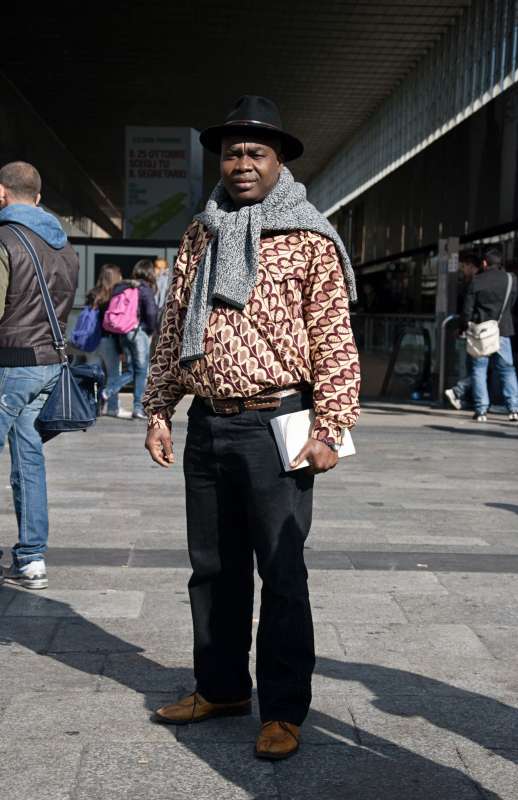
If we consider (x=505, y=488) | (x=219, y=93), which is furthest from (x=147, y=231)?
(x=505, y=488)

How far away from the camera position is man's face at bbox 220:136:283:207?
11.9 feet

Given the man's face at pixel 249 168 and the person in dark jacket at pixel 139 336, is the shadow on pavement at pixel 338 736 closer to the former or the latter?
the man's face at pixel 249 168

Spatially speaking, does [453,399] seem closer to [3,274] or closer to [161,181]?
[3,274]

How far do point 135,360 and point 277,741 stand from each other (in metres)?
10.2

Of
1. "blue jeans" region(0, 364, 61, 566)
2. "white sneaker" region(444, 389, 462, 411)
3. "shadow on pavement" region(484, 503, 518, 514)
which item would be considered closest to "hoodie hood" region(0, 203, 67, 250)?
"blue jeans" region(0, 364, 61, 566)

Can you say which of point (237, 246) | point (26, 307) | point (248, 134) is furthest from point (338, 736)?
point (26, 307)

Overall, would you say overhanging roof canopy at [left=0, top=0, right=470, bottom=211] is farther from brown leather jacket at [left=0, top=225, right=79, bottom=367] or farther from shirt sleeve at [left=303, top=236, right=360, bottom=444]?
shirt sleeve at [left=303, top=236, right=360, bottom=444]

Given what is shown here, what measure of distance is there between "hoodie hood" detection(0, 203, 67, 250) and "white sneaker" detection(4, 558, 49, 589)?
4.44ft

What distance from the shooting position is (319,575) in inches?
227

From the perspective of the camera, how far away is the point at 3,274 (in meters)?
5.30

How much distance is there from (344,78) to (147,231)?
20.7 feet

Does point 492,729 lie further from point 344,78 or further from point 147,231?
point 344,78

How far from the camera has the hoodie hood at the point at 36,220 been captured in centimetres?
546

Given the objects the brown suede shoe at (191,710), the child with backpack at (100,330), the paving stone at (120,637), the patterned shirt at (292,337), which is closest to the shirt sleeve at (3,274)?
the paving stone at (120,637)
